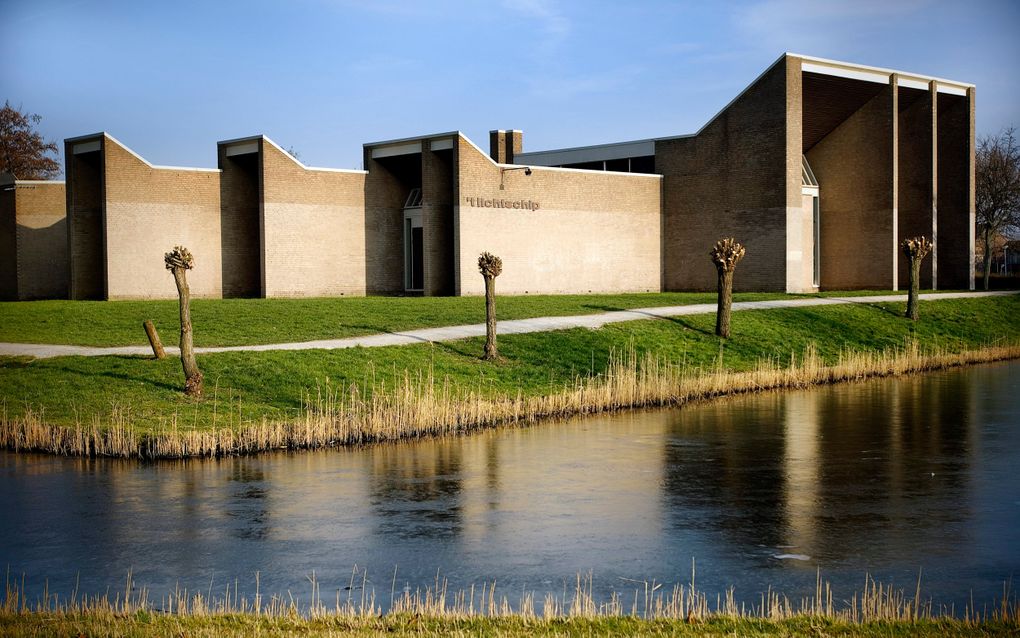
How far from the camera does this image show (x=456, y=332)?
28.8 m

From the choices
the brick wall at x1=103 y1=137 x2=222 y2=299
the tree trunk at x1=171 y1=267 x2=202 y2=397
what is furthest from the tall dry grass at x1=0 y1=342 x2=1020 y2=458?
the brick wall at x1=103 y1=137 x2=222 y2=299

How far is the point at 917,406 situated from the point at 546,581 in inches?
606

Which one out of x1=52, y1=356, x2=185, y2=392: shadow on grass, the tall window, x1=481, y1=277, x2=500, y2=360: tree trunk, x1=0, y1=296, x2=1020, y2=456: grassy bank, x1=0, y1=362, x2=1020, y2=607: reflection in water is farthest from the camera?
the tall window

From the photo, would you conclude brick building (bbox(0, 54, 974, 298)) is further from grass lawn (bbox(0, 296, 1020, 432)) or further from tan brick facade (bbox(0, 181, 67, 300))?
grass lawn (bbox(0, 296, 1020, 432))

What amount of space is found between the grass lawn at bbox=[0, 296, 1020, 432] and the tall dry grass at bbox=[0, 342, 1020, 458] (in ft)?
1.77

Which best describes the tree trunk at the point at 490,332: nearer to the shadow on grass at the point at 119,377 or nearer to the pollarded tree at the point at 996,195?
the shadow on grass at the point at 119,377

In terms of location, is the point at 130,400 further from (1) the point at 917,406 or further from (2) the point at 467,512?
(1) the point at 917,406

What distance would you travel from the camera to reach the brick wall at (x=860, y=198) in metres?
49.8

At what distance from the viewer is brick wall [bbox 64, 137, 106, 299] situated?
144 ft

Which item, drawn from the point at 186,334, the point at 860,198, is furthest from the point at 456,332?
the point at 860,198

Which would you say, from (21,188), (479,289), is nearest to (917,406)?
(479,289)

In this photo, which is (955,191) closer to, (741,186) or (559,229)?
(741,186)

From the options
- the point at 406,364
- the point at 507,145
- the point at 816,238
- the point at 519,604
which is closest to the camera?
the point at 519,604

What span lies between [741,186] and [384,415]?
32.7 m
